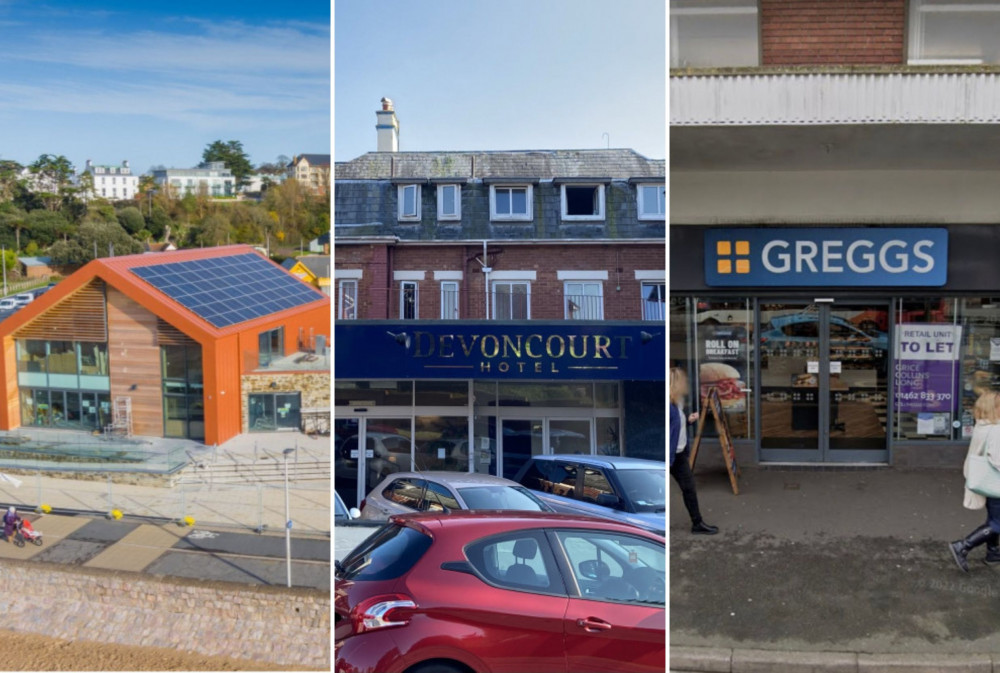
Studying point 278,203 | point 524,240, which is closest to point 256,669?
point 278,203

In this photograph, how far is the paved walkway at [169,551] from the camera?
4.26m

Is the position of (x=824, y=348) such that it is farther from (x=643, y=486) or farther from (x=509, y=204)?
(x=509, y=204)

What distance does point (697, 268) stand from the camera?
567cm

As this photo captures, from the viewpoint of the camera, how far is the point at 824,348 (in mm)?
5891

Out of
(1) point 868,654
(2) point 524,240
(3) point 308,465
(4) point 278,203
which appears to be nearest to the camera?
(2) point 524,240

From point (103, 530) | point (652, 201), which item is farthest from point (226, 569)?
point (652, 201)

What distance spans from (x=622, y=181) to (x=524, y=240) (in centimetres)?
32

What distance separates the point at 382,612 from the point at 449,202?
1.07 meters

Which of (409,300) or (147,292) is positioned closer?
(409,300)

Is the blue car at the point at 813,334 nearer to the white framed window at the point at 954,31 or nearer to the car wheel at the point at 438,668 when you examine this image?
the white framed window at the point at 954,31

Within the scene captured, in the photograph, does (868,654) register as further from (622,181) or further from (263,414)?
(263,414)

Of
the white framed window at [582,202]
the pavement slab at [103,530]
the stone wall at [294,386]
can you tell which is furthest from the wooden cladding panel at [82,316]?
the white framed window at [582,202]

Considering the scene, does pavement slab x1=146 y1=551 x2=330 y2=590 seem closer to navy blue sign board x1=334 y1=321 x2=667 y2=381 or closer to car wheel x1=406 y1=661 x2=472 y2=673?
car wheel x1=406 y1=661 x2=472 y2=673

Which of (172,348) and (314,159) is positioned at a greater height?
(314,159)
